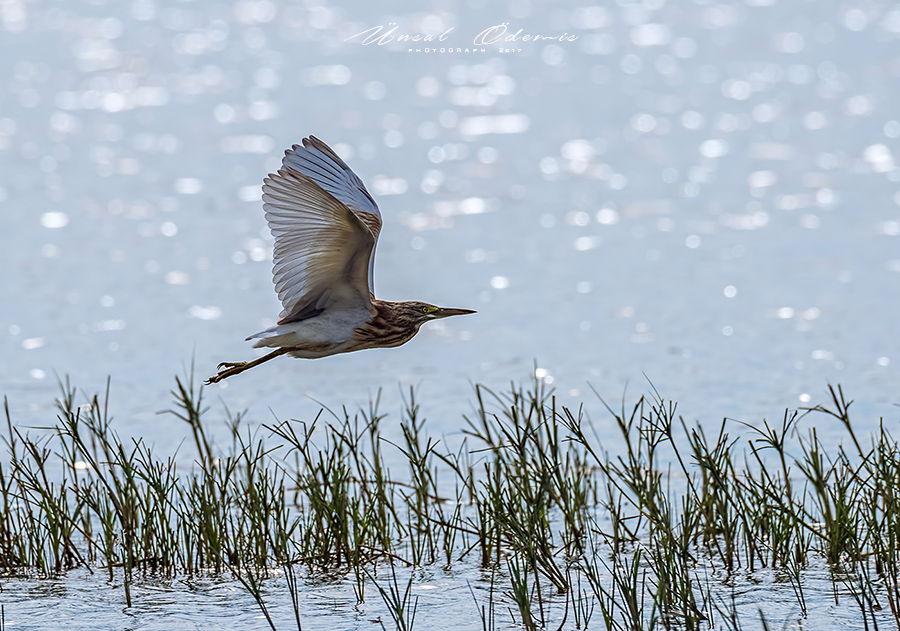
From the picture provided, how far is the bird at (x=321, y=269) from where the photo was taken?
585 centimetres

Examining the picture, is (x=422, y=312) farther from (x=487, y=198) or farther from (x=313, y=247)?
(x=487, y=198)

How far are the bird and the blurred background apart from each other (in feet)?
11.0

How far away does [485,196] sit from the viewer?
1742 centimetres

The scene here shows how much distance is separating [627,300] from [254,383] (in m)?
3.84

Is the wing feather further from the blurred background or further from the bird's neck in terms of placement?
the blurred background

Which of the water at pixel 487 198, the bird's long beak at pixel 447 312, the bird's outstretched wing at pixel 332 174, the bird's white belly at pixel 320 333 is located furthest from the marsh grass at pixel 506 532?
the water at pixel 487 198

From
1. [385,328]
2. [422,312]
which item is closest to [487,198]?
[422,312]

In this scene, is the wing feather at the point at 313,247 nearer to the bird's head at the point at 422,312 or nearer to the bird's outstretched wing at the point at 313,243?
the bird's outstretched wing at the point at 313,243

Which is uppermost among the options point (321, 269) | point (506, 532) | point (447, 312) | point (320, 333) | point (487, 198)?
point (487, 198)

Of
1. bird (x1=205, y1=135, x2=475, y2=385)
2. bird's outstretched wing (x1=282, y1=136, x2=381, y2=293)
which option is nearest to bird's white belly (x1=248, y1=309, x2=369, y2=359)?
bird (x1=205, y1=135, x2=475, y2=385)

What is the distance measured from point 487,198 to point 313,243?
11463 mm

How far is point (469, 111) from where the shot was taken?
75.3 ft

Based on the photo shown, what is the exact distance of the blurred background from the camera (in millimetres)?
10961

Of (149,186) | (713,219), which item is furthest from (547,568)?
(149,186)
